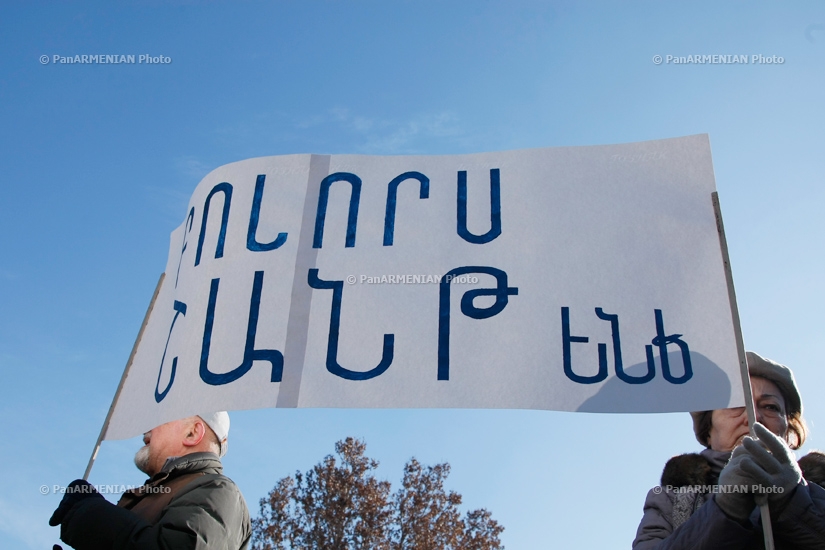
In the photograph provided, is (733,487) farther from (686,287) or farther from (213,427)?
(213,427)

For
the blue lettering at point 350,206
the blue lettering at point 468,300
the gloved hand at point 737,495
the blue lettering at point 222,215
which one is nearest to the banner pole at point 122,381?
the blue lettering at point 222,215

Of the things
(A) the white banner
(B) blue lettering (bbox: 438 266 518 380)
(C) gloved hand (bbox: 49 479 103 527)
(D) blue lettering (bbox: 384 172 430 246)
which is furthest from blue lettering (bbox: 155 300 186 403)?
(B) blue lettering (bbox: 438 266 518 380)

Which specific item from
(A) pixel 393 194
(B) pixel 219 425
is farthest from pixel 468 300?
(B) pixel 219 425

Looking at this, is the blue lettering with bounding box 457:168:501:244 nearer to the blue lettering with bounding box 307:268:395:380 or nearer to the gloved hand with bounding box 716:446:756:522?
the blue lettering with bounding box 307:268:395:380

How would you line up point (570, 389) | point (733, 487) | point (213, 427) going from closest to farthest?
point (733, 487) → point (570, 389) → point (213, 427)

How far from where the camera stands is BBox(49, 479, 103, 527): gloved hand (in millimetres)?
2633

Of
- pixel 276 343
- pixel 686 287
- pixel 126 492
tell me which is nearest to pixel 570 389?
pixel 686 287

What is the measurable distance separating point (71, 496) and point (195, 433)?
0.68 meters

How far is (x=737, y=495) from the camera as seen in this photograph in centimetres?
229

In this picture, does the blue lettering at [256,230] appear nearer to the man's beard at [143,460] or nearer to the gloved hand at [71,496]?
the man's beard at [143,460]

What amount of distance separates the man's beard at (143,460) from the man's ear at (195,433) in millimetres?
181

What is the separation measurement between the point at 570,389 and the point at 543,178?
983mm

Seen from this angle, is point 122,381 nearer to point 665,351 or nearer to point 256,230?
point 256,230

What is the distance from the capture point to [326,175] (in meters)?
3.55
